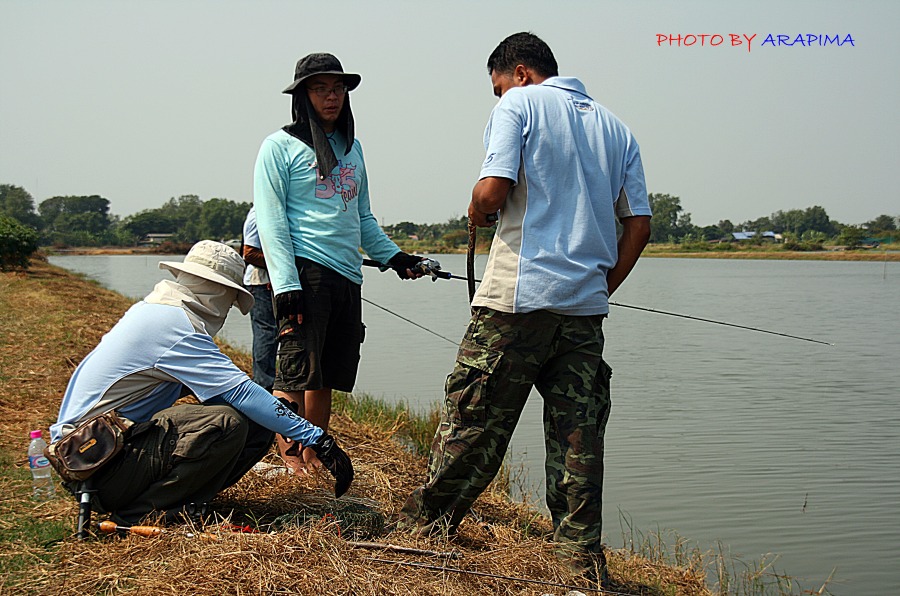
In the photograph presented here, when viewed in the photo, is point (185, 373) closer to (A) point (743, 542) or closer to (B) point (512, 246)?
(B) point (512, 246)

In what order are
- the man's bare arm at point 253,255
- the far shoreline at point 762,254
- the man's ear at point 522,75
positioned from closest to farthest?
the man's ear at point 522,75 → the man's bare arm at point 253,255 → the far shoreline at point 762,254

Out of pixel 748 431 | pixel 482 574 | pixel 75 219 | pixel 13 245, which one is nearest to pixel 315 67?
pixel 482 574

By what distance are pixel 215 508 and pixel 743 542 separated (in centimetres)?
359

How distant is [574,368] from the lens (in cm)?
334

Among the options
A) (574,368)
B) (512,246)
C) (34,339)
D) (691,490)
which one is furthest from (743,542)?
(34,339)

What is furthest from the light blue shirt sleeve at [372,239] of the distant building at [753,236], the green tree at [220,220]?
the distant building at [753,236]

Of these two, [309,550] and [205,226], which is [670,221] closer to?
[205,226]

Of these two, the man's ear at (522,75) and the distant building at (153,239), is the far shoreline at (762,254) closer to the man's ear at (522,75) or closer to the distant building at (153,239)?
the distant building at (153,239)

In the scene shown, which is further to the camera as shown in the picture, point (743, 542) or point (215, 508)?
point (743, 542)

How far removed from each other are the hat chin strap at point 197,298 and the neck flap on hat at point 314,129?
92cm

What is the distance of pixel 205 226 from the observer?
5684 centimetres

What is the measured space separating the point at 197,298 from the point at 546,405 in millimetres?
1464

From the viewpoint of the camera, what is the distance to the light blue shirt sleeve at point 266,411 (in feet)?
11.0

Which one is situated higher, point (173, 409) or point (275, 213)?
point (275, 213)
